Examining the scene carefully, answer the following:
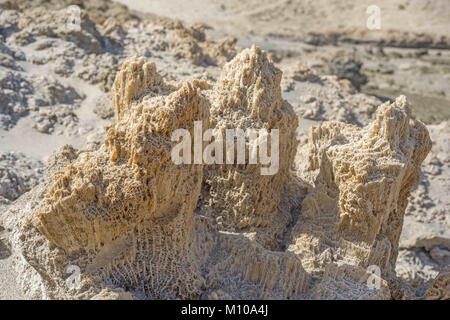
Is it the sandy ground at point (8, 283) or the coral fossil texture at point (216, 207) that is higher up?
the coral fossil texture at point (216, 207)

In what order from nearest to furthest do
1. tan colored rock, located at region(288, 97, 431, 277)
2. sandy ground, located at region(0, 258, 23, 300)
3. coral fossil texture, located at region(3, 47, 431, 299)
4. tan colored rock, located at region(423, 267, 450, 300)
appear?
coral fossil texture, located at region(3, 47, 431, 299) < sandy ground, located at region(0, 258, 23, 300) < tan colored rock, located at region(288, 97, 431, 277) < tan colored rock, located at region(423, 267, 450, 300)

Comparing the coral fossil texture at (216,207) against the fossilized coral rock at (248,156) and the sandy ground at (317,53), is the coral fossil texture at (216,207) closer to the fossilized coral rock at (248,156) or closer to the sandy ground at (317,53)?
the fossilized coral rock at (248,156)

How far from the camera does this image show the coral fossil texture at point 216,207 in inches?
115

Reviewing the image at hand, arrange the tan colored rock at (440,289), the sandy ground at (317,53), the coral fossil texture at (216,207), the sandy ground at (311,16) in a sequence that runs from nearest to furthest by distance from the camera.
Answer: the coral fossil texture at (216,207) → the tan colored rock at (440,289) → the sandy ground at (317,53) → the sandy ground at (311,16)

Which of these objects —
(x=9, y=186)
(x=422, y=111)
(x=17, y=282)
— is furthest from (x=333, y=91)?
(x=17, y=282)

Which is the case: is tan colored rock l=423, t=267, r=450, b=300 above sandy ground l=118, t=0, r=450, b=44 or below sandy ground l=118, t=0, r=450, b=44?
below

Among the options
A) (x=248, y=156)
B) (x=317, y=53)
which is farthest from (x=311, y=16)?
(x=248, y=156)

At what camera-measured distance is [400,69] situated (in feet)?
52.6

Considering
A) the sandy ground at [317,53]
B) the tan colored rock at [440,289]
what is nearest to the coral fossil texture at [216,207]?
the tan colored rock at [440,289]

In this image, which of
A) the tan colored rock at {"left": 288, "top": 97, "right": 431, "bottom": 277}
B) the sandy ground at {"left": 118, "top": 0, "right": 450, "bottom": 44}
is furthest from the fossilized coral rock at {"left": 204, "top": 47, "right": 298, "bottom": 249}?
the sandy ground at {"left": 118, "top": 0, "right": 450, "bottom": 44}

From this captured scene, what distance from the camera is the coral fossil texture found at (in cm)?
293

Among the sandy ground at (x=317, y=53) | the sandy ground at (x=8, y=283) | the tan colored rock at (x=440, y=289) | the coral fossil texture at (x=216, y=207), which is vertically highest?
the sandy ground at (x=317, y=53)

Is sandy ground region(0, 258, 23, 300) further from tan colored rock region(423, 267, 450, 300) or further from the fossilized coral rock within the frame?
tan colored rock region(423, 267, 450, 300)

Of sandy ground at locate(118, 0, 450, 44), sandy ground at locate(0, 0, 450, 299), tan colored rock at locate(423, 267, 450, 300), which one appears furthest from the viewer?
sandy ground at locate(118, 0, 450, 44)
